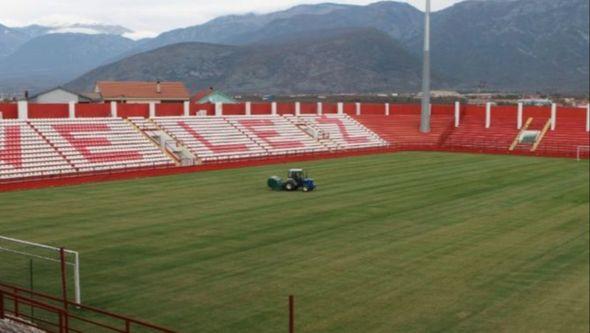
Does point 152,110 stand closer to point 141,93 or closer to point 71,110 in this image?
point 71,110

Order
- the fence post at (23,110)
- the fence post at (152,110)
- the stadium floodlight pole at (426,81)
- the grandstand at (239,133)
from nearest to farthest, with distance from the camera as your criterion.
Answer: the grandstand at (239,133) → the fence post at (23,110) → the fence post at (152,110) → the stadium floodlight pole at (426,81)

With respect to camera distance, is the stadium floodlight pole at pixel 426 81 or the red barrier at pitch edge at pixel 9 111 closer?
the red barrier at pitch edge at pixel 9 111

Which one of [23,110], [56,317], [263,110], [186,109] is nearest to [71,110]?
[23,110]

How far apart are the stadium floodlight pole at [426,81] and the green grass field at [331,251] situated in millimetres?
32133

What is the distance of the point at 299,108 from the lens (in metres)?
77.1

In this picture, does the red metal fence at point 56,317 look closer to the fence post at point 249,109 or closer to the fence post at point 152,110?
the fence post at point 152,110

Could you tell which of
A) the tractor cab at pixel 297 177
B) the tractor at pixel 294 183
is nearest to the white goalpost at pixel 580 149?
the tractor at pixel 294 183

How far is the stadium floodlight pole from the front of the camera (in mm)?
73688

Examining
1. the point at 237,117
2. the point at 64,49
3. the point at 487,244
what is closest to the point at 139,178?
the point at 237,117

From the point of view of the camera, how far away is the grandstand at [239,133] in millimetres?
49625

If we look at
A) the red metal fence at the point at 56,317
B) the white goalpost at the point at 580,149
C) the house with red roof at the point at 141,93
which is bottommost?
the red metal fence at the point at 56,317

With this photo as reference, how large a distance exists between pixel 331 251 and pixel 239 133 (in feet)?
136

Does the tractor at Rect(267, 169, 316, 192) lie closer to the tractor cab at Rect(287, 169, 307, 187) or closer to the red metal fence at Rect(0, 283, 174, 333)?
the tractor cab at Rect(287, 169, 307, 187)

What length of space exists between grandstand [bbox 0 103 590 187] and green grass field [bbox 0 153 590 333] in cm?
755
